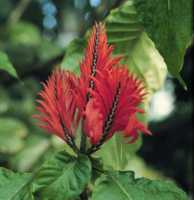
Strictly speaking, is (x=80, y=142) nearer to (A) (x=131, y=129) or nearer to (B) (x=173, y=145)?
(A) (x=131, y=129)

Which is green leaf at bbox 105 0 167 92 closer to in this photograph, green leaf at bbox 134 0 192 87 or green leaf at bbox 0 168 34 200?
green leaf at bbox 134 0 192 87

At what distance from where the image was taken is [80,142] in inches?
43.3

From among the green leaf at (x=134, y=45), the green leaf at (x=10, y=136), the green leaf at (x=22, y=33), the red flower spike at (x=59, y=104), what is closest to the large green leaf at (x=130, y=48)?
the green leaf at (x=134, y=45)

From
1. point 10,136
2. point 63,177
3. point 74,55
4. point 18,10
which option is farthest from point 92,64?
point 18,10

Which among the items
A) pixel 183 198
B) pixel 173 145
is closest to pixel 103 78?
pixel 183 198

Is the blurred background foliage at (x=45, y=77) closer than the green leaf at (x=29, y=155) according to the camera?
Yes

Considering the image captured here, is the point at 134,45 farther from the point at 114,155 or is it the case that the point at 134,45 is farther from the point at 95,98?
the point at 95,98

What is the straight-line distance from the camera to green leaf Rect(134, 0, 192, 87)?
3.44 feet

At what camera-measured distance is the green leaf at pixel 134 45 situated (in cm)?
149

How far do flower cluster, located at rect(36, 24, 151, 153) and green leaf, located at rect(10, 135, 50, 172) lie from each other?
2604 millimetres

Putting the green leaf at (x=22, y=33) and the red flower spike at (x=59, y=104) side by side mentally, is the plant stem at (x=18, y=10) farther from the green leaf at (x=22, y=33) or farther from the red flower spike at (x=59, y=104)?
the red flower spike at (x=59, y=104)

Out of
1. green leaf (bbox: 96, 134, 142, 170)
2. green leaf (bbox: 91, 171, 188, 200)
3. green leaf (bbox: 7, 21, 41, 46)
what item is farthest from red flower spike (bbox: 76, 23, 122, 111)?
green leaf (bbox: 7, 21, 41, 46)

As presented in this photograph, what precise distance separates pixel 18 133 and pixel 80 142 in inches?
101

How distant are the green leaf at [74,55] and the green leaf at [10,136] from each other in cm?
192
